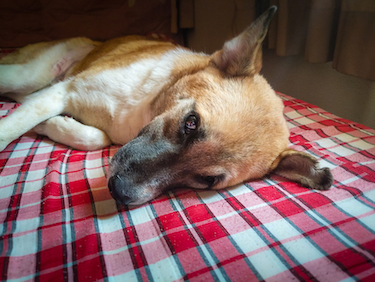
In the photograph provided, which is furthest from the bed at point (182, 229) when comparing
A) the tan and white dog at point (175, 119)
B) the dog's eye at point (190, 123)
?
the dog's eye at point (190, 123)

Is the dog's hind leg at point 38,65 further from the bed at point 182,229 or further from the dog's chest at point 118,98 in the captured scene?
the bed at point 182,229

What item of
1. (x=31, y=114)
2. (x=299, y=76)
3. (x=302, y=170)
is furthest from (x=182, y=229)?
(x=299, y=76)

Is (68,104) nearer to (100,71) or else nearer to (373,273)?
(100,71)

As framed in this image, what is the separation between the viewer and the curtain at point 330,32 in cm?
193

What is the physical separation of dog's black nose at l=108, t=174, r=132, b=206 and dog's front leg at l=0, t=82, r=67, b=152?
0.97m

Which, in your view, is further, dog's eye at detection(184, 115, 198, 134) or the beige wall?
the beige wall

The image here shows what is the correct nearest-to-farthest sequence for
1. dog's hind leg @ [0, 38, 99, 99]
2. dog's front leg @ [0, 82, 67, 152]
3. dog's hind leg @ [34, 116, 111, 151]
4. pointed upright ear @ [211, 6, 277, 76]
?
pointed upright ear @ [211, 6, 277, 76], dog's front leg @ [0, 82, 67, 152], dog's hind leg @ [34, 116, 111, 151], dog's hind leg @ [0, 38, 99, 99]

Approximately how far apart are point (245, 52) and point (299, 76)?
175cm

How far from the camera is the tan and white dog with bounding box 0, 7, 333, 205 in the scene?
1281 millimetres

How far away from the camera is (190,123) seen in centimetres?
133

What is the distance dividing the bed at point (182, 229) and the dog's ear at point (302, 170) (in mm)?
52

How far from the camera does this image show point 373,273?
2.83 feet

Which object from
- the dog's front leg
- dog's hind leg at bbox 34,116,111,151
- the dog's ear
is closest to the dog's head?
the dog's ear

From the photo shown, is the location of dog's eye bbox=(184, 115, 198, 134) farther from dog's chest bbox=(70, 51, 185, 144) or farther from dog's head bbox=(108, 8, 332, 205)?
dog's chest bbox=(70, 51, 185, 144)
